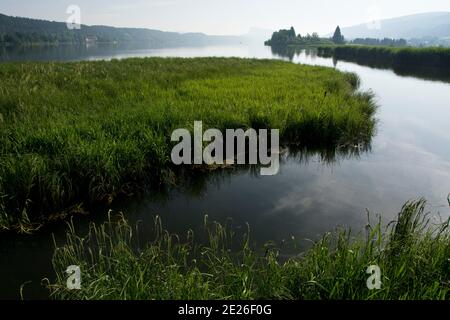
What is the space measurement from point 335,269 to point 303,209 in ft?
11.5

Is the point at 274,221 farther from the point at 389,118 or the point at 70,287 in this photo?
the point at 389,118

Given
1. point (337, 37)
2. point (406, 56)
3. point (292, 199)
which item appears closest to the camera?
point (292, 199)

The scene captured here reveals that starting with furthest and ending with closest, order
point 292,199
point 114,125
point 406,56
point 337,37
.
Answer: point 337,37
point 406,56
point 114,125
point 292,199

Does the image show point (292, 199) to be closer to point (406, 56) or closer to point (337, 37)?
point (406, 56)

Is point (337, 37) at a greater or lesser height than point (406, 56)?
greater

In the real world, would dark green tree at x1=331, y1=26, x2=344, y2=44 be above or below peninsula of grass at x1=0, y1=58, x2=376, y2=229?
above

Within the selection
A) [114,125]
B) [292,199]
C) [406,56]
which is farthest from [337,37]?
[292,199]

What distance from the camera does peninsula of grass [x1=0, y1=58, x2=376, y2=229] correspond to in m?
6.26

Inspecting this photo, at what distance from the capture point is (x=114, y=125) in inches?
352

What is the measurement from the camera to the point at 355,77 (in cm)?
2394

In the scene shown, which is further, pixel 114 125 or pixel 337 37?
pixel 337 37

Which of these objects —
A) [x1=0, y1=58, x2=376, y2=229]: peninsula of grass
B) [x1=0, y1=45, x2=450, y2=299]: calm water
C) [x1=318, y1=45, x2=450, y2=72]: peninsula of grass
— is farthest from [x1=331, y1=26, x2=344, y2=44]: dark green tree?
[x1=0, y1=45, x2=450, y2=299]: calm water

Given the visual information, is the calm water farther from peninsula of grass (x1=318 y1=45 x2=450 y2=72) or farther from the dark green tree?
the dark green tree
